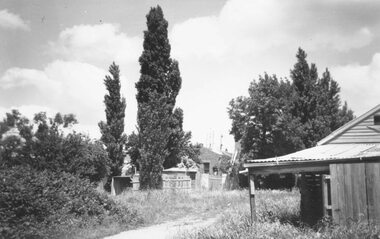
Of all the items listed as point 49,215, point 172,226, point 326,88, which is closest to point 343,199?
point 172,226

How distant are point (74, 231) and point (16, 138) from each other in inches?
886

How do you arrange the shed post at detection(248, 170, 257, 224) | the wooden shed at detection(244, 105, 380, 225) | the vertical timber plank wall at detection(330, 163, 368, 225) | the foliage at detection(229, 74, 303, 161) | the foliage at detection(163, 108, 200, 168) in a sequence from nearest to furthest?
the wooden shed at detection(244, 105, 380, 225) → the vertical timber plank wall at detection(330, 163, 368, 225) → the shed post at detection(248, 170, 257, 224) → the foliage at detection(163, 108, 200, 168) → the foliage at detection(229, 74, 303, 161)

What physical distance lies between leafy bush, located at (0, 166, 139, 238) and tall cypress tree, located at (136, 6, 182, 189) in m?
12.7

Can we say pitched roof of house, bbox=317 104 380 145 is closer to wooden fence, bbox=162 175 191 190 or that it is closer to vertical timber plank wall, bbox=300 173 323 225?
vertical timber plank wall, bbox=300 173 323 225

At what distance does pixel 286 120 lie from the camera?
114ft

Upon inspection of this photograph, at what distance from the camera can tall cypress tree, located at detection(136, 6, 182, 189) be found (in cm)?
2866

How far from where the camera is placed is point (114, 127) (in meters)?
33.4

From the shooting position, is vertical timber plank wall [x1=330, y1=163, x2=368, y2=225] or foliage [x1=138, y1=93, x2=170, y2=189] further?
foliage [x1=138, y1=93, x2=170, y2=189]

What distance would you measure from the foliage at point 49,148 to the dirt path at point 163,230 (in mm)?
7748

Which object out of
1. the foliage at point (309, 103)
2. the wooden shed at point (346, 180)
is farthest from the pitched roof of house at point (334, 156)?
the foliage at point (309, 103)

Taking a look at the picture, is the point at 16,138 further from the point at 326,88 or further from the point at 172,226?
the point at 326,88

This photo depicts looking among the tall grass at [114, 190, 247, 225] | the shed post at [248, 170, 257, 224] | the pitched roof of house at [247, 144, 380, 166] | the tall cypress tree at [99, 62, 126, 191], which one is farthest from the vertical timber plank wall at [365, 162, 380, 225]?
the tall cypress tree at [99, 62, 126, 191]

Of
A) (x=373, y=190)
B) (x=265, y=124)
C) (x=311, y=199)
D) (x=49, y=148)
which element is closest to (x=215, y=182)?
(x=265, y=124)

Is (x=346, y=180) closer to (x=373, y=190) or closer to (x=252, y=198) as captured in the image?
(x=373, y=190)
